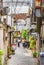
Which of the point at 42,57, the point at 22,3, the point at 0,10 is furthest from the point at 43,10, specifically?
the point at 22,3

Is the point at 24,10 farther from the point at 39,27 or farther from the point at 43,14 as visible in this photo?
the point at 43,14

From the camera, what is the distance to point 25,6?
50.5 meters

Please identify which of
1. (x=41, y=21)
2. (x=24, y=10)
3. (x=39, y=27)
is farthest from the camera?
(x=24, y=10)

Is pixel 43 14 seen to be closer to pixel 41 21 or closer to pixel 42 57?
pixel 41 21

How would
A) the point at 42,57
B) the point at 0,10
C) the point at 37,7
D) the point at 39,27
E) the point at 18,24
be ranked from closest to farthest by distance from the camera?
the point at 42,57
the point at 37,7
the point at 0,10
the point at 39,27
the point at 18,24

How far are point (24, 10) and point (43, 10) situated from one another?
35.3 meters

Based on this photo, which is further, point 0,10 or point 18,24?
point 18,24

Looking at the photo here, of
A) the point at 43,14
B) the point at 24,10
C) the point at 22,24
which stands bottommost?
the point at 22,24

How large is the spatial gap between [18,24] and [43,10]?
61.5 meters

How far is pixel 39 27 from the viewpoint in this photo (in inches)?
1122

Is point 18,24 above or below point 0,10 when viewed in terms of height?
below

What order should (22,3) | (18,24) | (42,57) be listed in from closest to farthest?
(42,57) → (22,3) → (18,24)

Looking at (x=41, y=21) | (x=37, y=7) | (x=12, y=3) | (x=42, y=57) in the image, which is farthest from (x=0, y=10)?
(x=12, y=3)

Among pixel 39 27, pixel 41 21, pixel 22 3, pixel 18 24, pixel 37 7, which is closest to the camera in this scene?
pixel 37 7
